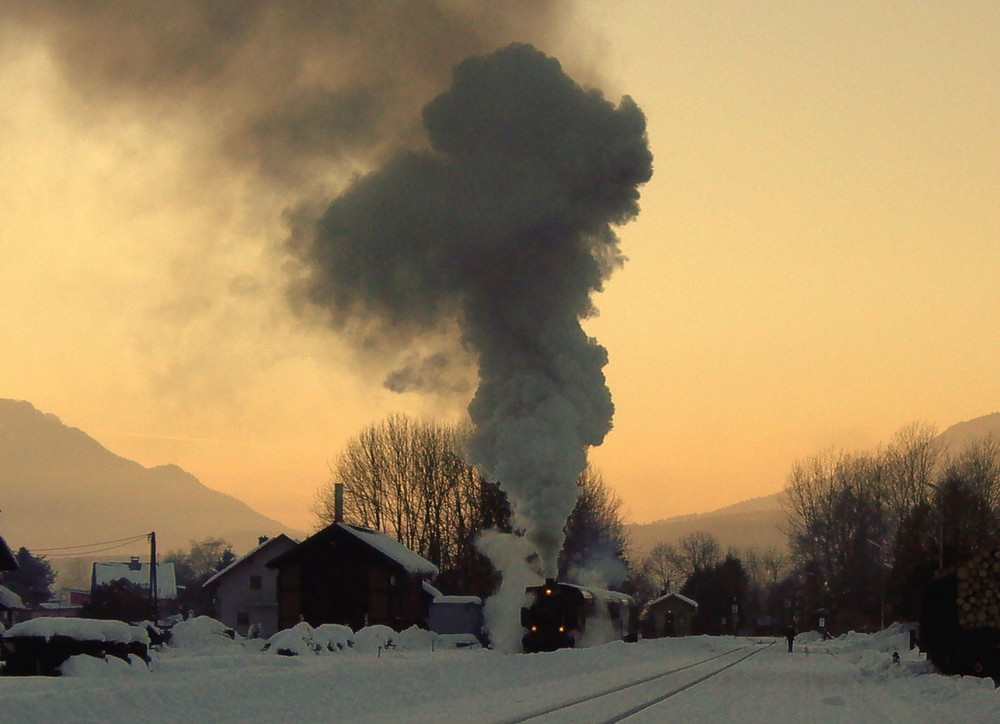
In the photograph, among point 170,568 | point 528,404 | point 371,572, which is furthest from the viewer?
point 170,568

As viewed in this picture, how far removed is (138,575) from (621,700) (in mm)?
113559

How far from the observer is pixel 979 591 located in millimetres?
30688

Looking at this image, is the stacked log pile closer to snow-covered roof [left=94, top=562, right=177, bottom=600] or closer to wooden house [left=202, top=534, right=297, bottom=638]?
wooden house [left=202, top=534, right=297, bottom=638]

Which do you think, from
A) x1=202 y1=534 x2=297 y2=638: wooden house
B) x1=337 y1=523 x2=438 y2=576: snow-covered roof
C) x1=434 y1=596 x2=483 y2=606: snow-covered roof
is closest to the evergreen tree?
x1=202 y1=534 x2=297 y2=638: wooden house

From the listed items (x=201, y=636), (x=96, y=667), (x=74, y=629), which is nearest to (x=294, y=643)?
(x=201, y=636)

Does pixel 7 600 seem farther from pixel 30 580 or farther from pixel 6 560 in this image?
pixel 30 580

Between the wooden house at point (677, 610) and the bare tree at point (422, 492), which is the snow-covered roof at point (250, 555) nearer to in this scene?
the bare tree at point (422, 492)

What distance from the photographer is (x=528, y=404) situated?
47438mm

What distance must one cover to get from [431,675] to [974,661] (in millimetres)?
14202

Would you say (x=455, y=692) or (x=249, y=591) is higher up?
(x=249, y=591)

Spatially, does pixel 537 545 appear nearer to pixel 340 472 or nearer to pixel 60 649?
pixel 60 649

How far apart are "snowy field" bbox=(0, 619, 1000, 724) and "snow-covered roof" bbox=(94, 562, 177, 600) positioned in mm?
91743

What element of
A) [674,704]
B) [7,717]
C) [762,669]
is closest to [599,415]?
[762,669]

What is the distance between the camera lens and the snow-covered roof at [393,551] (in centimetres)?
6525
